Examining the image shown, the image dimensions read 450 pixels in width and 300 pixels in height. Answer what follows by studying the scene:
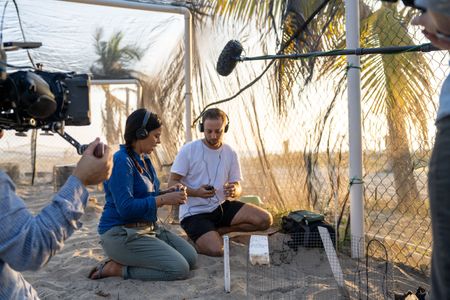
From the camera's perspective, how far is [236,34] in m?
5.74

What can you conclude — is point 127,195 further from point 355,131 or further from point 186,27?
point 186,27

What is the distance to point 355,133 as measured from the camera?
388 centimetres

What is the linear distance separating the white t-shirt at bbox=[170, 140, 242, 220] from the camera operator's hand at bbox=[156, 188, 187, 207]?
0.81 m

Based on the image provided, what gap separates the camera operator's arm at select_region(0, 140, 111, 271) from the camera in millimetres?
1415

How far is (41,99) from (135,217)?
2136mm

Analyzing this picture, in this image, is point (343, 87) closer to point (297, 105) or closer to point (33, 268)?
point (297, 105)

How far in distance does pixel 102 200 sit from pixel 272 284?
5.51m

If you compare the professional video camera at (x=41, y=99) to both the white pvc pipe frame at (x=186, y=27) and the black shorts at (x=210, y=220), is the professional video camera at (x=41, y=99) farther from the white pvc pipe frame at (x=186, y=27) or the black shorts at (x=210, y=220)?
the white pvc pipe frame at (x=186, y=27)

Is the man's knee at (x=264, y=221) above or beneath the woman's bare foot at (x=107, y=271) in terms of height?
above

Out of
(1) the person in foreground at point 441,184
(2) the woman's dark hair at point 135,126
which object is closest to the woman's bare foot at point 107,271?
(2) the woman's dark hair at point 135,126

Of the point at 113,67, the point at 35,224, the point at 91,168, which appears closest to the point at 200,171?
the point at 91,168

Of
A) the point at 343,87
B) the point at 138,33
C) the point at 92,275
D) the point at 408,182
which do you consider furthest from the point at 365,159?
the point at 138,33

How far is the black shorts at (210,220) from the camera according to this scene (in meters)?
4.29

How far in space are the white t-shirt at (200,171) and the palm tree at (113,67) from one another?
164 inches
